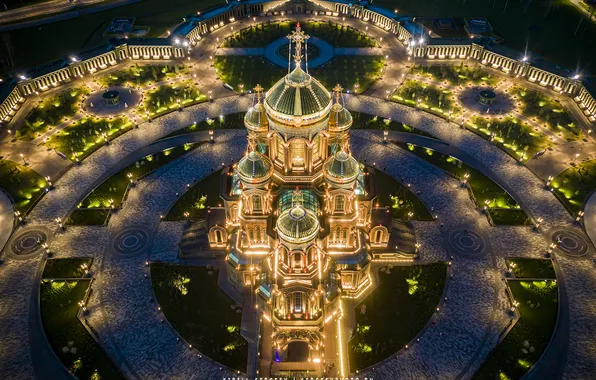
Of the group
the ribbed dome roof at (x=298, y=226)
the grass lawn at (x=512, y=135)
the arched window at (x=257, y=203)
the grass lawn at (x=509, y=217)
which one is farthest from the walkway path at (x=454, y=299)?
the arched window at (x=257, y=203)

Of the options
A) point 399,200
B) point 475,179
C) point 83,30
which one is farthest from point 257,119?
point 83,30

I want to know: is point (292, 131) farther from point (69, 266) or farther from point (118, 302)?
point (69, 266)

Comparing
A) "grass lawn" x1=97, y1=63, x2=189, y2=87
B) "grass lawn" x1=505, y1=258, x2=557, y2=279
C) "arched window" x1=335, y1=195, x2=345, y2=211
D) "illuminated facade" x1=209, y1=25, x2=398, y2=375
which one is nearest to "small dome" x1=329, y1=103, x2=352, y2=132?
"illuminated facade" x1=209, y1=25, x2=398, y2=375

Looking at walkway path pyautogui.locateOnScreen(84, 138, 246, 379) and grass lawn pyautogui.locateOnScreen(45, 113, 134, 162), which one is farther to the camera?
grass lawn pyautogui.locateOnScreen(45, 113, 134, 162)

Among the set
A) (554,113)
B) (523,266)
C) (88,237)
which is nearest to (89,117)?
(88,237)

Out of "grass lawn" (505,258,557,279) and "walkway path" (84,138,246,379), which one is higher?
"grass lawn" (505,258,557,279)

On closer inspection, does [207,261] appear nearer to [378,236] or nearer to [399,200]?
[378,236]

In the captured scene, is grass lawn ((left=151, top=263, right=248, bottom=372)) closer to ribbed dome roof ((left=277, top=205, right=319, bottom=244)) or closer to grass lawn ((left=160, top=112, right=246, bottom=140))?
ribbed dome roof ((left=277, top=205, right=319, bottom=244))
